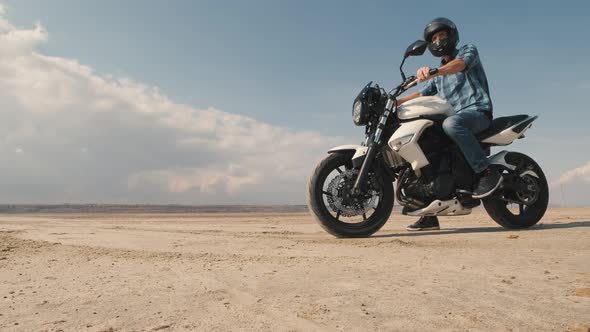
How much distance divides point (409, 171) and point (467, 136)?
2.47ft

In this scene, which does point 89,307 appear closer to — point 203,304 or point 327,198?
point 203,304

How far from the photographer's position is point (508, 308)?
158 cm

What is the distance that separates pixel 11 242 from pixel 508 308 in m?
4.88

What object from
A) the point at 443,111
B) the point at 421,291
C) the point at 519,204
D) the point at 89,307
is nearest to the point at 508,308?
the point at 421,291

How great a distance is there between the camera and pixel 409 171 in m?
4.70

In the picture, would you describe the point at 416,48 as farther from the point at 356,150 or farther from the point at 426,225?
the point at 426,225

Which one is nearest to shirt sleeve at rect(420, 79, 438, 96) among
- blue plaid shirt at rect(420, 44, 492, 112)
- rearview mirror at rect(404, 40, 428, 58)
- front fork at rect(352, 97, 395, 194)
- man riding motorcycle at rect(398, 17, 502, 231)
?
man riding motorcycle at rect(398, 17, 502, 231)

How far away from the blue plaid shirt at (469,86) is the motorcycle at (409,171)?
280mm

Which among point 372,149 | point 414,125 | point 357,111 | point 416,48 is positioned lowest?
point 372,149

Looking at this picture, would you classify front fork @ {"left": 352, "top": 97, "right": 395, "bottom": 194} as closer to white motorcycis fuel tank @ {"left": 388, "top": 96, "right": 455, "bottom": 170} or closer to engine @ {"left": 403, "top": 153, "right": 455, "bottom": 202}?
white motorcycis fuel tank @ {"left": 388, "top": 96, "right": 455, "bottom": 170}

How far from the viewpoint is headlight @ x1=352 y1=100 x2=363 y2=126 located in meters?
4.65

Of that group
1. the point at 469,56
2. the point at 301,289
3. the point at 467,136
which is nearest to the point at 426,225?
the point at 467,136

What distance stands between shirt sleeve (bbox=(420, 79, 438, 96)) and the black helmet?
24.6 inches

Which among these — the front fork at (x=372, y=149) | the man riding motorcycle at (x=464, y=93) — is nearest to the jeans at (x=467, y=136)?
the man riding motorcycle at (x=464, y=93)
